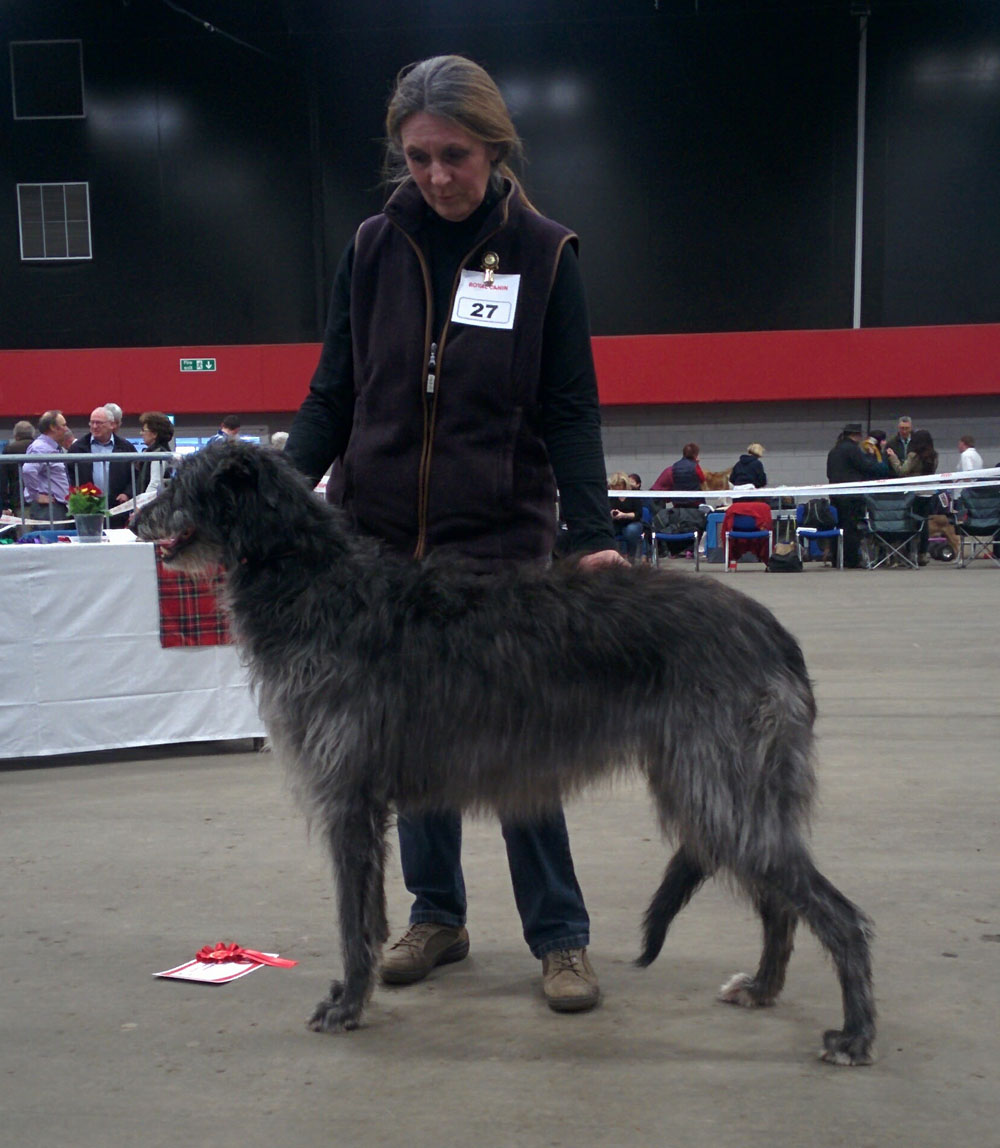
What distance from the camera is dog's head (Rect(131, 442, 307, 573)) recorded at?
2.73m

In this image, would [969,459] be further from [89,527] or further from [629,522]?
[89,527]

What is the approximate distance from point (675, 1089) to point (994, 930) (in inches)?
52.3

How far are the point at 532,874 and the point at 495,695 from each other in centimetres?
60

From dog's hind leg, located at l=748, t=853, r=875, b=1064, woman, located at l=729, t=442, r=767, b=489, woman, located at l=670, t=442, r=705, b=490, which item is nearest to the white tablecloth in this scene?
dog's hind leg, located at l=748, t=853, r=875, b=1064

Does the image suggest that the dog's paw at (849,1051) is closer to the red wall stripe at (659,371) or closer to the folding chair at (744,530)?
Result: the folding chair at (744,530)

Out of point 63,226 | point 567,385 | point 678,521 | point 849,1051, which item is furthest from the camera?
point 63,226

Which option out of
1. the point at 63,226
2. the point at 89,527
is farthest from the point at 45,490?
the point at 63,226

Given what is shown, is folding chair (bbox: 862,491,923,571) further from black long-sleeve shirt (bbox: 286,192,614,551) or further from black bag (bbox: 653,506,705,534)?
black long-sleeve shirt (bbox: 286,192,614,551)

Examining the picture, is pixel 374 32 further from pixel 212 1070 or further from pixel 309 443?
pixel 212 1070

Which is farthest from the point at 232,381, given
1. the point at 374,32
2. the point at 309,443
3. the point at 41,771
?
the point at 309,443

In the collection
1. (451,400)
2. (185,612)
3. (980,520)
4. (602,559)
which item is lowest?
(980,520)

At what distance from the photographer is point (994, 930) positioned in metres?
3.32

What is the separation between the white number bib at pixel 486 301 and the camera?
2.89 m

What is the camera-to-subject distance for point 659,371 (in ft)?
59.7
